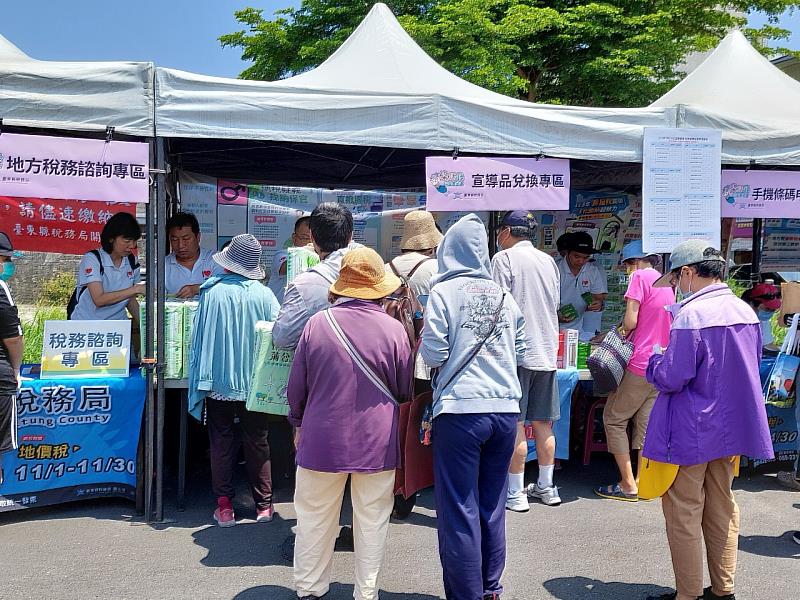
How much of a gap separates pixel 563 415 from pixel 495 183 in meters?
1.65

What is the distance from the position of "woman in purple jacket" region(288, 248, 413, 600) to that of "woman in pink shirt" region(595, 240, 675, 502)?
1.94 meters

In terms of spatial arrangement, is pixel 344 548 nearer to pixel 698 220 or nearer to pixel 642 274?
pixel 642 274

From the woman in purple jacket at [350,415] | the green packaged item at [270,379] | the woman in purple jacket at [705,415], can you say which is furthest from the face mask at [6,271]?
the woman in purple jacket at [705,415]

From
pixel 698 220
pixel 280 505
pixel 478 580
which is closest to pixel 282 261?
pixel 280 505

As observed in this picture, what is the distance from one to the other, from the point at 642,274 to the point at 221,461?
2733 mm

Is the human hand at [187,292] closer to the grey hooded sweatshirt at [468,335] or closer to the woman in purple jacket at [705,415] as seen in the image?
the grey hooded sweatshirt at [468,335]

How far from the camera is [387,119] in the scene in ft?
13.7

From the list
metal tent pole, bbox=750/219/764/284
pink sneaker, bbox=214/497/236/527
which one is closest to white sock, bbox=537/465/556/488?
pink sneaker, bbox=214/497/236/527

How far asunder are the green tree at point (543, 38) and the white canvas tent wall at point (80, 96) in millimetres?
10008

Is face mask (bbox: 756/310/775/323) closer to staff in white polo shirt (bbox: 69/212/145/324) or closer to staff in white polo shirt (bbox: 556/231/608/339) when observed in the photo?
staff in white polo shirt (bbox: 556/231/608/339)

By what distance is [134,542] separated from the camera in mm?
3746

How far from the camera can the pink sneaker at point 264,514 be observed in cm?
409

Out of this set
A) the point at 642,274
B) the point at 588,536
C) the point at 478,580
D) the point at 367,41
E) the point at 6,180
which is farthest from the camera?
the point at 367,41

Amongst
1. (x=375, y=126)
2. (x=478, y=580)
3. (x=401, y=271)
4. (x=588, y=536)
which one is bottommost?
(x=588, y=536)
